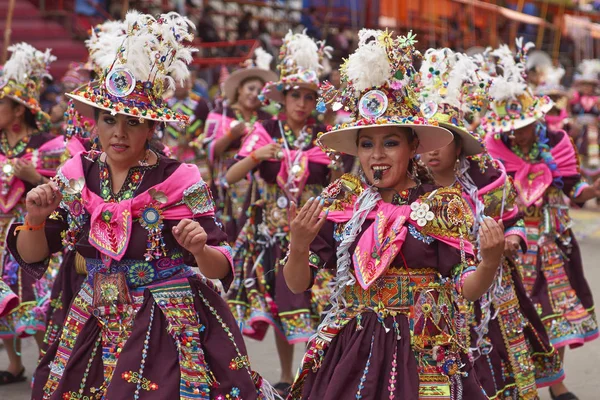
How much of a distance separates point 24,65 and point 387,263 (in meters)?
3.95

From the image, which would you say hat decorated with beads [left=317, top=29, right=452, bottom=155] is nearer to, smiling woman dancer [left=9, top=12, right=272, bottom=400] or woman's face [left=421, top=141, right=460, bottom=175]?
smiling woman dancer [left=9, top=12, right=272, bottom=400]

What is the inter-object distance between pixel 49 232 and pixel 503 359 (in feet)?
9.24

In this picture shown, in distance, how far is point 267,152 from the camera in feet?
23.9

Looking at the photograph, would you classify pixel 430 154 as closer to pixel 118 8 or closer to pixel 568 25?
pixel 118 8

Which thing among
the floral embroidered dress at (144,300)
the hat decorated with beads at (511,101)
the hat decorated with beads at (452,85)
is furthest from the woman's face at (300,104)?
the floral embroidered dress at (144,300)

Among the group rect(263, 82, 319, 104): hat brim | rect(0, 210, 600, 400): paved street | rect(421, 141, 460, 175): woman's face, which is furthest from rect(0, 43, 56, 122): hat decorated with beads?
rect(421, 141, 460, 175): woman's face

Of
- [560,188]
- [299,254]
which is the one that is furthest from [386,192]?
[560,188]

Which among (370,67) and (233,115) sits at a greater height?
(370,67)

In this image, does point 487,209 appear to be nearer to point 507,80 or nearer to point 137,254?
point 507,80

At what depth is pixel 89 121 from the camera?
6.39m

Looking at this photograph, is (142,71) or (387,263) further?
(142,71)

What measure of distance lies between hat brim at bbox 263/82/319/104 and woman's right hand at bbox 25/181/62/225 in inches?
125

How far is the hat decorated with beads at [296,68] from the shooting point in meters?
7.44

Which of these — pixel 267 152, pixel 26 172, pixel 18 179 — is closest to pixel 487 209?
pixel 267 152
